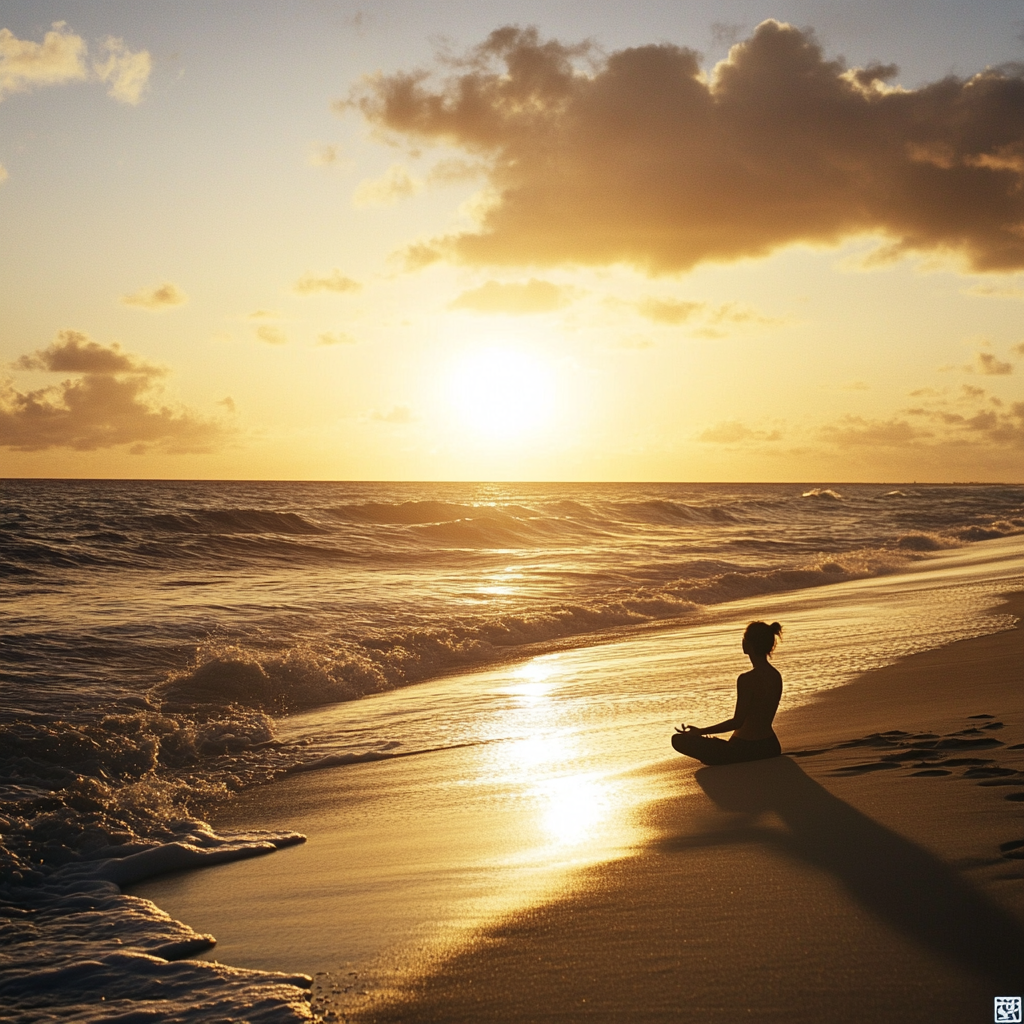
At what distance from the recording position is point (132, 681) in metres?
10.4

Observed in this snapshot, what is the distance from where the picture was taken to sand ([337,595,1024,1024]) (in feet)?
10.0

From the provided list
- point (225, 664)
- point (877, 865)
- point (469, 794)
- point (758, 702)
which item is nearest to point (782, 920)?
point (877, 865)

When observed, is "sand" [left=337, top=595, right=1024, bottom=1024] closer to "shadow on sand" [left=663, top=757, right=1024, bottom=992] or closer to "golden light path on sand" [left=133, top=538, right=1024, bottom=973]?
"shadow on sand" [left=663, top=757, right=1024, bottom=992]

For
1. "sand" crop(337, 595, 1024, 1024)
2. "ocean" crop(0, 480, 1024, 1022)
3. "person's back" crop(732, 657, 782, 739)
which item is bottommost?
"ocean" crop(0, 480, 1024, 1022)

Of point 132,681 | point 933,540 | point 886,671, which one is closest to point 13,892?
point 132,681

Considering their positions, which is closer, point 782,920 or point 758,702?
point 782,920

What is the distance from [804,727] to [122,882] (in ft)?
17.3

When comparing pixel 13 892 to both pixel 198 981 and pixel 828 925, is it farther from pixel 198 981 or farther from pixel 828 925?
pixel 828 925

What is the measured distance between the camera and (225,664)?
36.1 ft

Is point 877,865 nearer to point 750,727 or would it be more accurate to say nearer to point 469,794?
point 750,727

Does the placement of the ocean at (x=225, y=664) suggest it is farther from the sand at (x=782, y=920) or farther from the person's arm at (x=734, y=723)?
the person's arm at (x=734, y=723)

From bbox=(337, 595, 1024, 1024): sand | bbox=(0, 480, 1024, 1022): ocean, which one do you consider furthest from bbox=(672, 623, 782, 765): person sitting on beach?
bbox=(0, 480, 1024, 1022): ocean

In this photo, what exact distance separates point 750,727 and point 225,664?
7069mm

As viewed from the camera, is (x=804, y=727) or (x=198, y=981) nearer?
(x=198, y=981)
